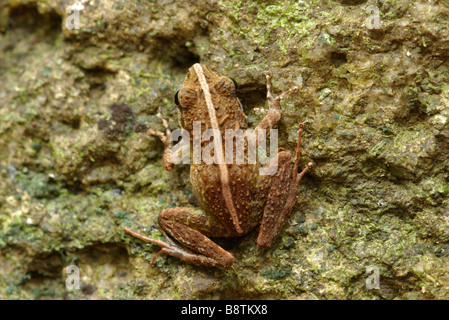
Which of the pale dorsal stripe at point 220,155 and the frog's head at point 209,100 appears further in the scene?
Result: the frog's head at point 209,100

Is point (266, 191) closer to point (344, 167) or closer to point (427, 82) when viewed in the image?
point (344, 167)

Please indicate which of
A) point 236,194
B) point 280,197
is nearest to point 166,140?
point 236,194

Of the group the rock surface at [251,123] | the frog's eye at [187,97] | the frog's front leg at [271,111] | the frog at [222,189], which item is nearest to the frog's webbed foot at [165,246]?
the frog at [222,189]

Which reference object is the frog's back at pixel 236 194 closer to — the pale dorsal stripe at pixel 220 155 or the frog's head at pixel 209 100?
the pale dorsal stripe at pixel 220 155

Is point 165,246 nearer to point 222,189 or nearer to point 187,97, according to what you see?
point 222,189

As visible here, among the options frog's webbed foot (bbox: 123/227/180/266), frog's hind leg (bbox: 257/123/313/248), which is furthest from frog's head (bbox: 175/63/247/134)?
frog's webbed foot (bbox: 123/227/180/266)

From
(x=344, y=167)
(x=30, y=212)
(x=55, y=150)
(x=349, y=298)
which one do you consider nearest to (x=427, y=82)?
(x=344, y=167)

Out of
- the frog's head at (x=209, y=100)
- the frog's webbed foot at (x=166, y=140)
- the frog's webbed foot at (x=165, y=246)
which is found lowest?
the frog's webbed foot at (x=165, y=246)
